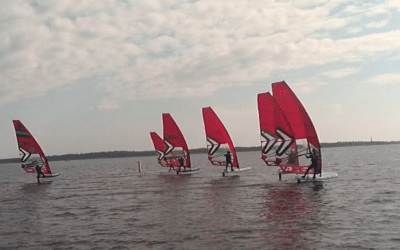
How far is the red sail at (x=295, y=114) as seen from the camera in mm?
25859

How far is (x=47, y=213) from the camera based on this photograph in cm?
1953

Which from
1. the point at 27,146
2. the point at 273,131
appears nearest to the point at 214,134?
the point at 273,131

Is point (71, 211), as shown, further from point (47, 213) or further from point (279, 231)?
point (279, 231)

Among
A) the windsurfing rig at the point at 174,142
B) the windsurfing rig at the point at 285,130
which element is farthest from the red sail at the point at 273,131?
the windsurfing rig at the point at 174,142

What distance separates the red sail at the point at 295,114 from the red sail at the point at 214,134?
8631 mm

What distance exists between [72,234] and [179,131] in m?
26.7

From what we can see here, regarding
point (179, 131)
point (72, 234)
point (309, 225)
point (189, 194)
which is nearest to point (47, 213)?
point (72, 234)

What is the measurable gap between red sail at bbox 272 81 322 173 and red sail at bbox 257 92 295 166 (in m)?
0.55

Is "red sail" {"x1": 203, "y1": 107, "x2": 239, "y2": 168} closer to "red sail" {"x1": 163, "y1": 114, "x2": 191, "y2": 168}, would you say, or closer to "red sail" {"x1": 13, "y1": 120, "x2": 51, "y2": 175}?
"red sail" {"x1": 163, "y1": 114, "x2": 191, "y2": 168}

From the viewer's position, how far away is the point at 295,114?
26.5m

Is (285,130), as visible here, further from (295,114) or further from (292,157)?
(292,157)

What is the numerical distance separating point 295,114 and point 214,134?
34.8ft

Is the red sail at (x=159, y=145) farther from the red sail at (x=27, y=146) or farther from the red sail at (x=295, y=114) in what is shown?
the red sail at (x=295, y=114)

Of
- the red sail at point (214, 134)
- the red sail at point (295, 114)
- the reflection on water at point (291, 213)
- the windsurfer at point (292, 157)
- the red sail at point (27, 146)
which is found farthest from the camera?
Answer: the red sail at point (27, 146)
